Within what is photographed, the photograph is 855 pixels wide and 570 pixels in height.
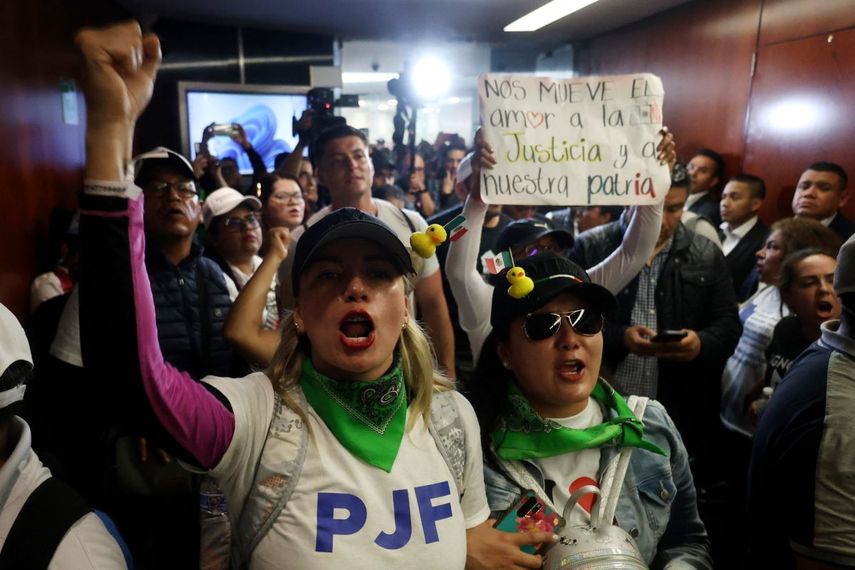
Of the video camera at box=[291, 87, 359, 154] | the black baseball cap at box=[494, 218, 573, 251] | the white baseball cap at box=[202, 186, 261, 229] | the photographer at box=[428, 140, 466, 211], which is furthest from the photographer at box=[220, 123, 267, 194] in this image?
the black baseball cap at box=[494, 218, 573, 251]

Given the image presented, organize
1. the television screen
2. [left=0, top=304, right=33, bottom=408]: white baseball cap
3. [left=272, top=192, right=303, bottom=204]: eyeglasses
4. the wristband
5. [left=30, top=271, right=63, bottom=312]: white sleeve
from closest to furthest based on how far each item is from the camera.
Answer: the wristband < [left=0, top=304, right=33, bottom=408]: white baseball cap < [left=272, top=192, right=303, bottom=204]: eyeglasses < [left=30, top=271, right=63, bottom=312]: white sleeve < the television screen

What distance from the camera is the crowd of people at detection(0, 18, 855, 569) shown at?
3.52ft

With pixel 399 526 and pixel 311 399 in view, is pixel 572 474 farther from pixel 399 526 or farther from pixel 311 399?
pixel 311 399

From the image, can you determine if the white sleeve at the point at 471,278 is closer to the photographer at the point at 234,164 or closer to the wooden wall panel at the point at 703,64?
the photographer at the point at 234,164

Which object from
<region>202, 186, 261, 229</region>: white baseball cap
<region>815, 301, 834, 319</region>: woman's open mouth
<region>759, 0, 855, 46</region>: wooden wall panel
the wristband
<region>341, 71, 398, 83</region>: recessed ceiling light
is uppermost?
<region>341, 71, 398, 83</region>: recessed ceiling light

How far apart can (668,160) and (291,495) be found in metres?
1.78

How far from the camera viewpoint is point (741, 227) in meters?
4.85

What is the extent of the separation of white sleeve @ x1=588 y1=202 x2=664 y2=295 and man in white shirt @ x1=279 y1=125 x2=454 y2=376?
26.8 inches

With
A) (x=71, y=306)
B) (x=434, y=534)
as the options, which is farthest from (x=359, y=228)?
(x=71, y=306)

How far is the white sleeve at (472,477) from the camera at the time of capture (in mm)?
1353

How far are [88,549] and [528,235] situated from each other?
200 centimetres

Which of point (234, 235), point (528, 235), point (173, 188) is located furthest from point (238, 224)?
point (528, 235)

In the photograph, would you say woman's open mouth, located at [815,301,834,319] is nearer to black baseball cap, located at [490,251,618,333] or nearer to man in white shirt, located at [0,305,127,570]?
black baseball cap, located at [490,251,618,333]

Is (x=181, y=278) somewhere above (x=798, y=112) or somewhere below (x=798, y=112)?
below
